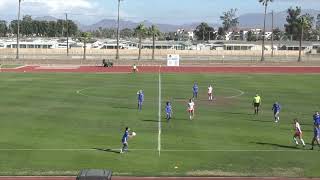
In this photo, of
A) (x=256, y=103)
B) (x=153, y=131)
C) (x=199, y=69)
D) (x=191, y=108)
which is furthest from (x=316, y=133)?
(x=199, y=69)

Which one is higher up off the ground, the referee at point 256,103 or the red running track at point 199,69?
the red running track at point 199,69

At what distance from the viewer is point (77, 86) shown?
2308 inches

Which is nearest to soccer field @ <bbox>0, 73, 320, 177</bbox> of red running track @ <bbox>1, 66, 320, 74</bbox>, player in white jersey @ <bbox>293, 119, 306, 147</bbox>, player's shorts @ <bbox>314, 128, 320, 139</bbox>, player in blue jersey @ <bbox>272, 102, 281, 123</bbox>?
player in white jersey @ <bbox>293, 119, 306, 147</bbox>

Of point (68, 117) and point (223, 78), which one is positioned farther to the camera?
point (223, 78)

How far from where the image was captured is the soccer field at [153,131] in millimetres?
25016

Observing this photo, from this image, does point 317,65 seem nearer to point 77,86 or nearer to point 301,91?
point 301,91

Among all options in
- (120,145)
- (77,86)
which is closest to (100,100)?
(77,86)

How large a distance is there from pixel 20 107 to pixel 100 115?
25.3 feet

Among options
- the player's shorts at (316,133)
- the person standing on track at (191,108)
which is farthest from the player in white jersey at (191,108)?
the player's shorts at (316,133)

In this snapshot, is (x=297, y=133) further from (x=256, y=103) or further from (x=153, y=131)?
(x=256, y=103)

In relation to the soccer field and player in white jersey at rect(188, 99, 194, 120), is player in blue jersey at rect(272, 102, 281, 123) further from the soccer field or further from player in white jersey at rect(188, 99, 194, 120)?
player in white jersey at rect(188, 99, 194, 120)

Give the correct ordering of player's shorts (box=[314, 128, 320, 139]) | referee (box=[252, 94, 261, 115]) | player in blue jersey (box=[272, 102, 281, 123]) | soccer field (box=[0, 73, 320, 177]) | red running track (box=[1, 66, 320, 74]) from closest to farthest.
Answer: soccer field (box=[0, 73, 320, 177])
player's shorts (box=[314, 128, 320, 139])
player in blue jersey (box=[272, 102, 281, 123])
referee (box=[252, 94, 261, 115])
red running track (box=[1, 66, 320, 74])

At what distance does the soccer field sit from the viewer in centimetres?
2502

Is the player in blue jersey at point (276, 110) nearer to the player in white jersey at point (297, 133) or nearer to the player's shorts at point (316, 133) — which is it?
A: the player in white jersey at point (297, 133)
